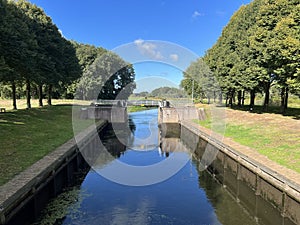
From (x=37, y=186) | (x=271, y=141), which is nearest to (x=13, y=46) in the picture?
(x=37, y=186)

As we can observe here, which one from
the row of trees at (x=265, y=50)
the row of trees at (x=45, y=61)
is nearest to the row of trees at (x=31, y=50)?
the row of trees at (x=45, y=61)

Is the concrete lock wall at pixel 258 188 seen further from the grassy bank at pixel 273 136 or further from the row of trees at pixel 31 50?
the row of trees at pixel 31 50

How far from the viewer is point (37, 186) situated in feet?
38.2

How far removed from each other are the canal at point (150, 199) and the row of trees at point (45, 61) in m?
12.0

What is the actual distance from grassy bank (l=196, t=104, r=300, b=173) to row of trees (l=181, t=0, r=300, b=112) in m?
3.26

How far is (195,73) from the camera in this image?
59.9 meters

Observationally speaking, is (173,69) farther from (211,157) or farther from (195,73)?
(195,73)

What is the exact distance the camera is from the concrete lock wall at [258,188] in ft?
34.6

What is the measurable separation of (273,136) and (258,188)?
8.20 metres

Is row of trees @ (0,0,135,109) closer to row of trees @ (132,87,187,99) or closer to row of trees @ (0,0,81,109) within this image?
row of trees @ (0,0,81,109)

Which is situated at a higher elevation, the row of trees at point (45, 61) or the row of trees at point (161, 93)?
Answer: the row of trees at point (45, 61)

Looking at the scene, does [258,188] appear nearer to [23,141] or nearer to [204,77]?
[23,141]

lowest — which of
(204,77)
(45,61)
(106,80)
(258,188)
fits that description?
(258,188)

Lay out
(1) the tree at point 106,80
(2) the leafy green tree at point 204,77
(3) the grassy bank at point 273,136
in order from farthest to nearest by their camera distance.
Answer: (1) the tree at point 106,80, (2) the leafy green tree at point 204,77, (3) the grassy bank at point 273,136
